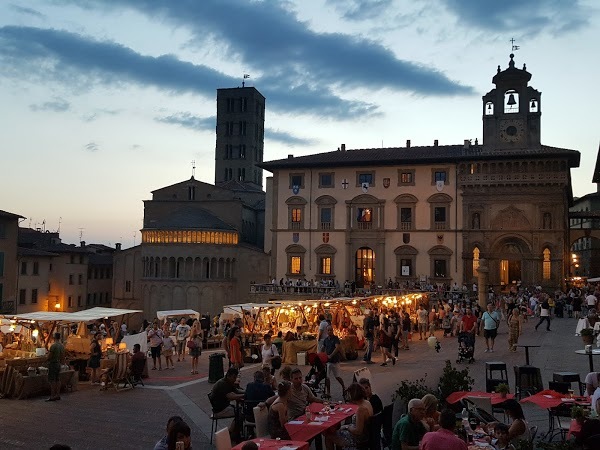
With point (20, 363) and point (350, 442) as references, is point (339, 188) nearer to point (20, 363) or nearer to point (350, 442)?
point (20, 363)

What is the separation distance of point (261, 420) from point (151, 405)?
673cm

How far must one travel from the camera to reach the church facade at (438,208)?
48969 millimetres

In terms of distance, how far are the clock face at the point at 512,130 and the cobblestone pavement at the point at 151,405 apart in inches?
1127

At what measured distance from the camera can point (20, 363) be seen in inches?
729

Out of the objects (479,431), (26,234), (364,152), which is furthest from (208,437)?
(26,234)

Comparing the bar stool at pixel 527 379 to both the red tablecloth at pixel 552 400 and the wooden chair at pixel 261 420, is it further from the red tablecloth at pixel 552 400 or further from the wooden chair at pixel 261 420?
the wooden chair at pixel 261 420

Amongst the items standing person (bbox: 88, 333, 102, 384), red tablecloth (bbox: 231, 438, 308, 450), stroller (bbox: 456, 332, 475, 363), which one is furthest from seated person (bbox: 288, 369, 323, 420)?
stroller (bbox: 456, 332, 475, 363)

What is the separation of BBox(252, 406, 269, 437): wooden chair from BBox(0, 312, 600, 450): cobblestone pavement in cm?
232

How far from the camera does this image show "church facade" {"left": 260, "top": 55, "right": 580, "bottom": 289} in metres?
49.0

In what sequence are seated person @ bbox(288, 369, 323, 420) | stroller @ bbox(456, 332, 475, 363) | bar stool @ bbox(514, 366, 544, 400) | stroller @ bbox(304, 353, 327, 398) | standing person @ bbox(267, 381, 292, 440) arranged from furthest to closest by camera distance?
stroller @ bbox(456, 332, 475, 363), stroller @ bbox(304, 353, 327, 398), bar stool @ bbox(514, 366, 544, 400), seated person @ bbox(288, 369, 323, 420), standing person @ bbox(267, 381, 292, 440)

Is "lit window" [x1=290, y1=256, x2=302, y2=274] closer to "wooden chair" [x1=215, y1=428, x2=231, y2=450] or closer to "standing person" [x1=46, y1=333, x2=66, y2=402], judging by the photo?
"standing person" [x1=46, y1=333, x2=66, y2=402]

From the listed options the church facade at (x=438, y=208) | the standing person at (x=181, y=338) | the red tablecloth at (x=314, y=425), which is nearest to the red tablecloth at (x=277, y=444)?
the red tablecloth at (x=314, y=425)

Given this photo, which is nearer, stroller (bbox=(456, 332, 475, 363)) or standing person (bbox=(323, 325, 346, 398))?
standing person (bbox=(323, 325, 346, 398))

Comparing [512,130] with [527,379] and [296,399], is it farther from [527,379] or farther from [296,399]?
[296,399]
